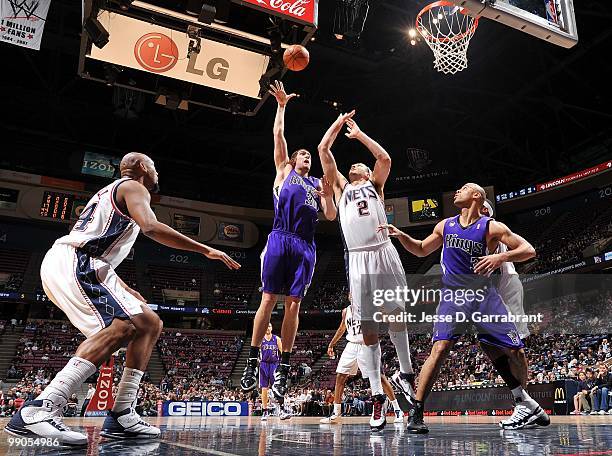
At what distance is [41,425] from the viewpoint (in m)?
2.78

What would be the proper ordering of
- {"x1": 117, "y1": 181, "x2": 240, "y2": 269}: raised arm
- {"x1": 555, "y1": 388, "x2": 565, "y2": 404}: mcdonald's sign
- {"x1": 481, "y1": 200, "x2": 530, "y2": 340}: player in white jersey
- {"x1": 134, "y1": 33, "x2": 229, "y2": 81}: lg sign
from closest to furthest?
1. {"x1": 117, "y1": 181, "x2": 240, "y2": 269}: raised arm
2. {"x1": 481, "y1": 200, "x2": 530, "y2": 340}: player in white jersey
3. {"x1": 134, "y1": 33, "x2": 229, "y2": 81}: lg sign
4. {"x1": 555, "y1": 388, "x2": 565, "y2": 404}: mcdonald's sign

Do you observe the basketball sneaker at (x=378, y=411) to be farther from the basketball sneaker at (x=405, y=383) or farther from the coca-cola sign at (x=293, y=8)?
the coca-cola sign at (x=293, y=8)

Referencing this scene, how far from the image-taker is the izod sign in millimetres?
8988

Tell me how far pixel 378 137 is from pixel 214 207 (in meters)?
10.5

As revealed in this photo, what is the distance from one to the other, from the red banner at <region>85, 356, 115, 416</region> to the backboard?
30.6ft

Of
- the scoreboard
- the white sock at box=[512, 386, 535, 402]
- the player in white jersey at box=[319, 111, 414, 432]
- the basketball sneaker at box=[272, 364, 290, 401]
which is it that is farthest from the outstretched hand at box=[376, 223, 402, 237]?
the scoreboard

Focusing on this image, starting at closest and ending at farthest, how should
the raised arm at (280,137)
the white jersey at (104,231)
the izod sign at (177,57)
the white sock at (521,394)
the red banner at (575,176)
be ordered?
the white jersey at (104,231) → the white sock at (521,394) → the raised arm at (280,137) → the izod sign at (177,57) → the red banner at (575,176)

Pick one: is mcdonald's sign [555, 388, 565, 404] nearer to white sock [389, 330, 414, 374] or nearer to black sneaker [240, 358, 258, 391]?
white sock [389, 330, 414, 374]

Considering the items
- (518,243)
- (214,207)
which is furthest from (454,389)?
(214,207)

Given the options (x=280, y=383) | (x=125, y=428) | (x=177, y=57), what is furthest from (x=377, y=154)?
(x=177, y=57)

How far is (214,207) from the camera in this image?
30844 mm

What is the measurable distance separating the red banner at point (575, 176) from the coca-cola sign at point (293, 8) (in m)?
20.0

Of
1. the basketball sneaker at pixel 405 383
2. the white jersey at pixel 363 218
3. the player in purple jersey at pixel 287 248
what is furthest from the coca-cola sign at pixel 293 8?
the basketball sneaker at pixel 405 383

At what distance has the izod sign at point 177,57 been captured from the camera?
899cm
